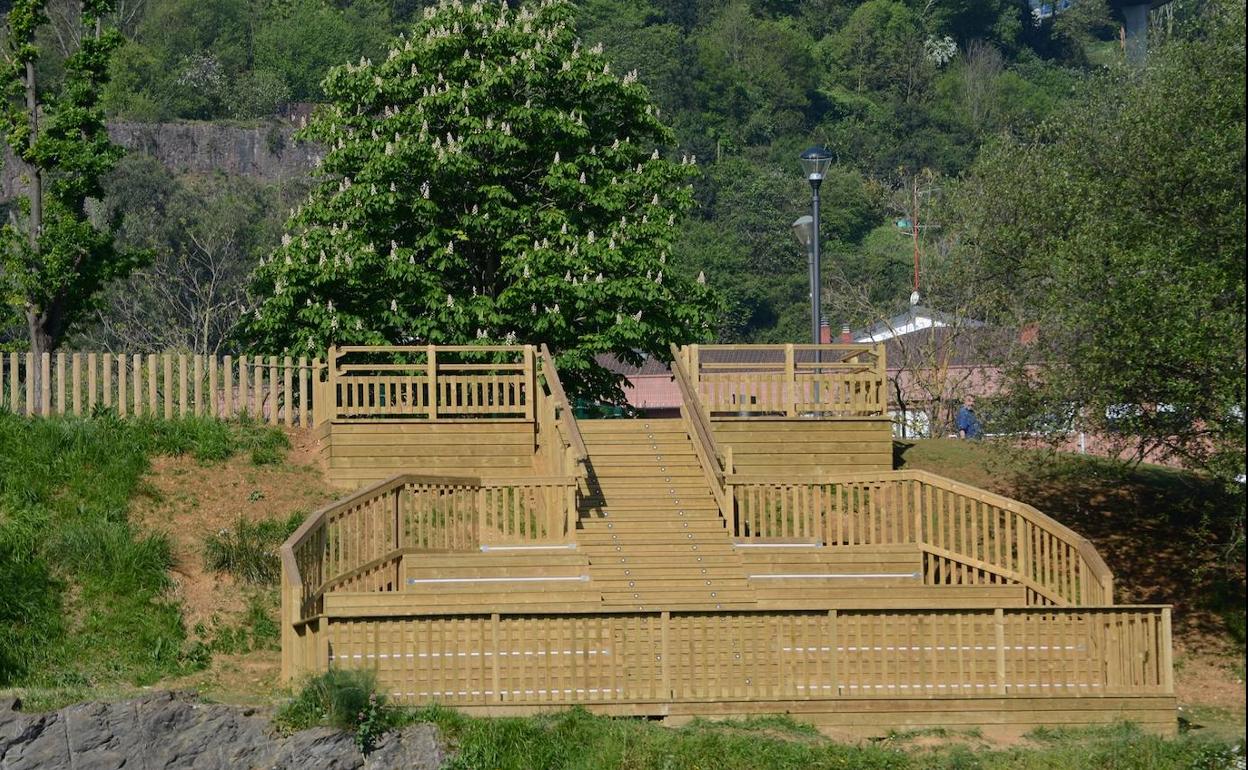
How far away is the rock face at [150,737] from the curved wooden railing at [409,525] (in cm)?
177

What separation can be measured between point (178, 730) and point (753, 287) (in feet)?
276

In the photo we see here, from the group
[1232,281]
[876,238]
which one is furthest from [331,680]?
[876,238]

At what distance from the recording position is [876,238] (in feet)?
401

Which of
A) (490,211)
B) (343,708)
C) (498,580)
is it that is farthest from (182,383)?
(343,708)

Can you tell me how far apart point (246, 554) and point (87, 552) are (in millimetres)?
1987

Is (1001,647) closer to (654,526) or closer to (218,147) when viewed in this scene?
(654,526)

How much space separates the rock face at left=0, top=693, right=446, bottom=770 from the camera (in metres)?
19.6

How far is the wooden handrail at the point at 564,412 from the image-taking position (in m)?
25.7

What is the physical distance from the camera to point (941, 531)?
24.9 m

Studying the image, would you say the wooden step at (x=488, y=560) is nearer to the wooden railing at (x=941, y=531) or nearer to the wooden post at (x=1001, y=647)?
the wooden railing at (x=941, y=531)

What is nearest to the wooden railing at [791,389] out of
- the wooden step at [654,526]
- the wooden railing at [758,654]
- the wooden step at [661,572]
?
the wooden step at [654,526]

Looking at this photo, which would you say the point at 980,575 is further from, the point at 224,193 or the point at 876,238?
the point at 876,238

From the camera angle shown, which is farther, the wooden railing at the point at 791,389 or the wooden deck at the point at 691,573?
the wooden railing at the point at 791,389

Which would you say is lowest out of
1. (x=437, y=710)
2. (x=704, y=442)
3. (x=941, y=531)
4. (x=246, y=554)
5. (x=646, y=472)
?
(x=437, y=710)
